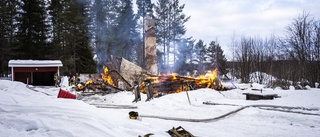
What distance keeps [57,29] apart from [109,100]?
81.9ft

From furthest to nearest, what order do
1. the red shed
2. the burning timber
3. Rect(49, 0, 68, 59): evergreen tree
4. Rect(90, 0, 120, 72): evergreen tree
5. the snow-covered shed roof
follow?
Rect(90, 0, 120, 72): evergreen tree → Rect(49, 0, 68, 59): evergreen tree → the red shed → the snow-covered shed roof → the burning timber

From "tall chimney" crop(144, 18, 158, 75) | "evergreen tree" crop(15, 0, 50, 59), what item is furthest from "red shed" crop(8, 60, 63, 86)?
"tall chimney" crop(144, 18, 158, 75)

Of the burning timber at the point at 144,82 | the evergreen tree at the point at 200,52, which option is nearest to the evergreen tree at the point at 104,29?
the burning timber at the point at 144,82

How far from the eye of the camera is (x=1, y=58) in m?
31.4

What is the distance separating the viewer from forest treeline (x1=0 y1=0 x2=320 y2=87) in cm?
3098

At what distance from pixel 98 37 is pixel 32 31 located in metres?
10.0

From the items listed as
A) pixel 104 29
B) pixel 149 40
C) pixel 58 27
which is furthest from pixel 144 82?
pixel 58 27

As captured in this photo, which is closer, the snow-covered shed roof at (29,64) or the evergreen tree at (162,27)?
the snow-covered shed roof at (29,64)

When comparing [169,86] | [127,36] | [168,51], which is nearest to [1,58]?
[127,36]

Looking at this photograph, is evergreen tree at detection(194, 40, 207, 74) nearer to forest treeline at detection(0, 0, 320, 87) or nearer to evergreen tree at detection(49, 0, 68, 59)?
forest treeline at detection(0, 0, 320, 87)

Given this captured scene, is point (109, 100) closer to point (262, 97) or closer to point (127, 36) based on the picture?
point (262, 97)

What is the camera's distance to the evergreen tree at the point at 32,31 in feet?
107

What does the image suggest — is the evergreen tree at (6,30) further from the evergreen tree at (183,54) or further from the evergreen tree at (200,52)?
the evergreen tree at (200,52)

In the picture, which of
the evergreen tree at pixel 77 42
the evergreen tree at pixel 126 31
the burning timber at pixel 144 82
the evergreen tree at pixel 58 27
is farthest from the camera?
the evergreen tree at pixel 126 31
